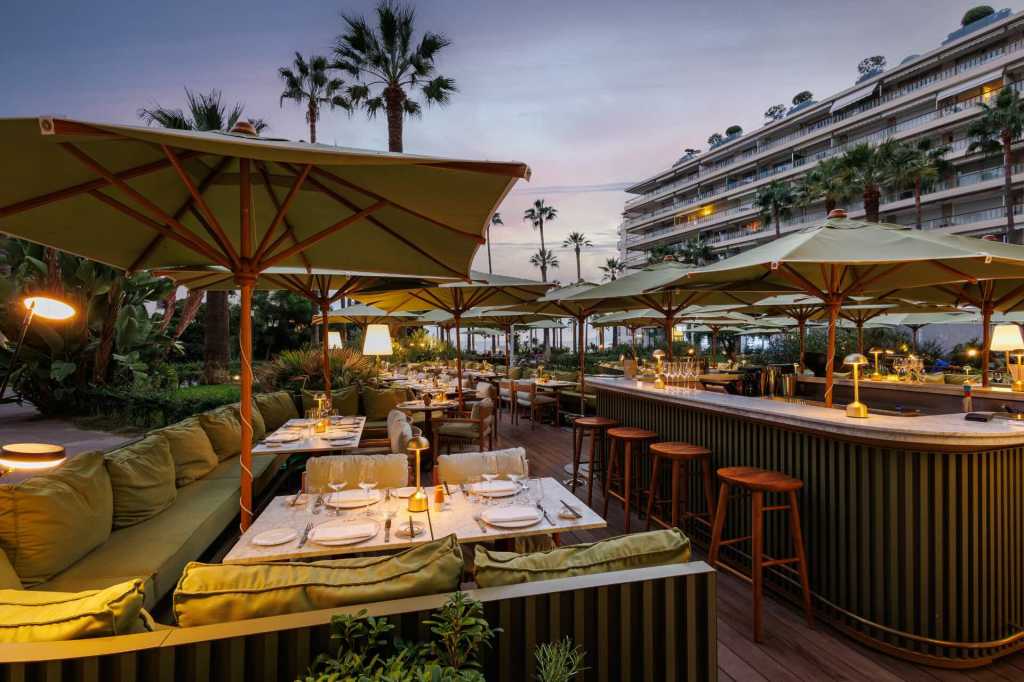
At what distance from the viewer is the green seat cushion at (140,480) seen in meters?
3.68

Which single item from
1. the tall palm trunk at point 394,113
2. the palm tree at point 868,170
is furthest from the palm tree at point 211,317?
the palm tree at point 868,170

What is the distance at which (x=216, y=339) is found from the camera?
35.1 ft

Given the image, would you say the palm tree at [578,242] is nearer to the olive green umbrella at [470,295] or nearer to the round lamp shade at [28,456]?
the olive green umbrella at [470,295]

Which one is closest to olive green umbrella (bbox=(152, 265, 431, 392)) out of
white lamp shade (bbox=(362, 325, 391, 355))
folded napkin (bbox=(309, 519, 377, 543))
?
white lamp shade (bbox=(362, 325, 391, 355))

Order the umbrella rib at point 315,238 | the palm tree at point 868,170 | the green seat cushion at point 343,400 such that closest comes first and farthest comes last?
1. the umbrella rib at point 315,238
2. the green seat cushion at point 343,400
3. the palm tree at point 868,170

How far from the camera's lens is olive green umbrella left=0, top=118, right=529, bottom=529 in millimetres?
1921

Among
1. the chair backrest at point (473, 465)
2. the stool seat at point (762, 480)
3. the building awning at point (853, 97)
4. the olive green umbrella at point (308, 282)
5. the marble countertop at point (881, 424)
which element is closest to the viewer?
the marble countertop at point (881, 424)

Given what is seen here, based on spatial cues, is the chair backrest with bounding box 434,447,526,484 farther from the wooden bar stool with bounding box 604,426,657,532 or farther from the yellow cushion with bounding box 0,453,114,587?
the yellow cushion with bounding box 0,453,114,587

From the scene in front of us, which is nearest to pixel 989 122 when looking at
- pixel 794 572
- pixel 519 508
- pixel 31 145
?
pixel 794 572

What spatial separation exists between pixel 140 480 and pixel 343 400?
4470 mm

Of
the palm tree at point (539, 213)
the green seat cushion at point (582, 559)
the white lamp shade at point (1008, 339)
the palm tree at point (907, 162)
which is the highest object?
the palm tree at point (539, 213)

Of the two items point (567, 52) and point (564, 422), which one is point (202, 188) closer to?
point (564, 422)

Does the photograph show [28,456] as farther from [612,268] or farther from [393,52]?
[612,268]

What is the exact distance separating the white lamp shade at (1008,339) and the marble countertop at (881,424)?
3870 millimetres
